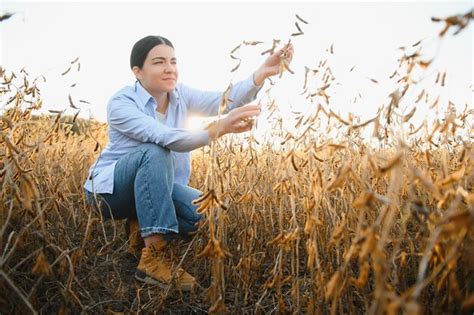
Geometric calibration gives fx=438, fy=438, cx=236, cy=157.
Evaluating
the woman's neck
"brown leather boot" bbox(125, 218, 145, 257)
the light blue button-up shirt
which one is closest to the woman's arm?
the light blue button-up shirt

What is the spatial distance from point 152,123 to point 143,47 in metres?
0.47

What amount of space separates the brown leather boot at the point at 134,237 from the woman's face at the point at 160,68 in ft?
2.19

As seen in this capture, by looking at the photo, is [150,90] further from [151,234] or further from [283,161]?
[283,161]

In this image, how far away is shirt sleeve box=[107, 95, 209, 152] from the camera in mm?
1734

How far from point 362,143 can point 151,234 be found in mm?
953

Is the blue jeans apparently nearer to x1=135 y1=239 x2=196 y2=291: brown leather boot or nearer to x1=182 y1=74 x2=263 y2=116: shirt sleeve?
x1=135 y1=239 x2=196 y2=291: brown leather boot

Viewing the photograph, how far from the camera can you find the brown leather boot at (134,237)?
80.7 inches

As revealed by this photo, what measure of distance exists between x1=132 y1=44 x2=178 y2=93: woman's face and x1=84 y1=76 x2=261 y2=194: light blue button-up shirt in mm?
81

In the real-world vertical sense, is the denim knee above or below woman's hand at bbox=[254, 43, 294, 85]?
below

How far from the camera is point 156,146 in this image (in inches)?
74.3

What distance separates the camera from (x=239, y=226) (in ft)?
6.52

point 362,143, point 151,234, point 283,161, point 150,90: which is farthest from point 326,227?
point 150,90

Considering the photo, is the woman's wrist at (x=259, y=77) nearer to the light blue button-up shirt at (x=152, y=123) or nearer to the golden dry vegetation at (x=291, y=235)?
the light blue button-up shirt at (x=152, y=123)

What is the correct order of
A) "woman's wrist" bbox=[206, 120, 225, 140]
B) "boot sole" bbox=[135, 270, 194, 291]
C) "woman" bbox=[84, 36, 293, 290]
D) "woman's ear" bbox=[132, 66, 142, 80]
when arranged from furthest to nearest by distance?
"woman's ear" bbox=[132, 66, 142, 80] → "woman" bbox=[84, 36, 293, 290] → "boot sole" bbox=[135, 270, 194, 291] → "woman's wrist" bbox=[206, 120, 225, 140]
